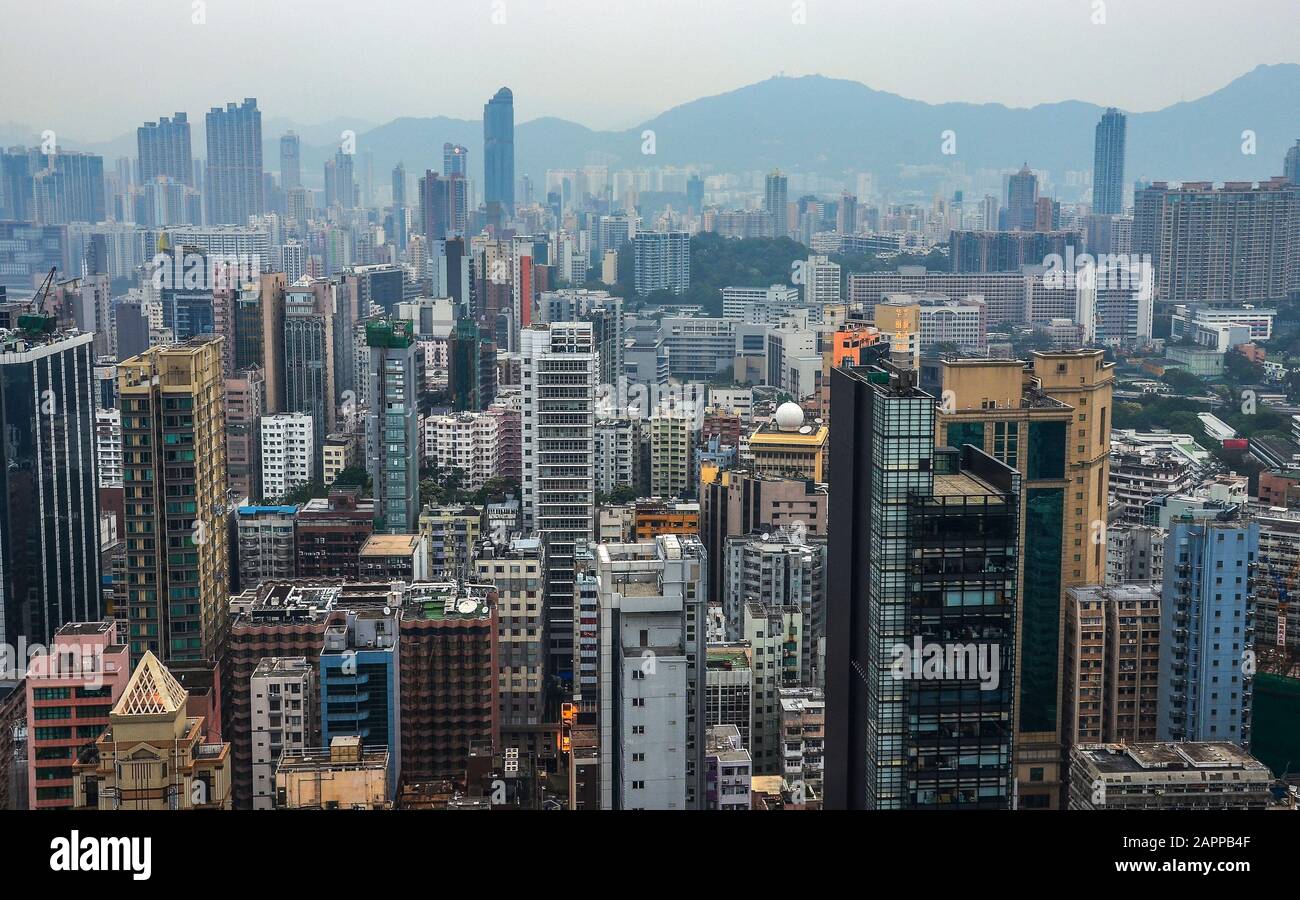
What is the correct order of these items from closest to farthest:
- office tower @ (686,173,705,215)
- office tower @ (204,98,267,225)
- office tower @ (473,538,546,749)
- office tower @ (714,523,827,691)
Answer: office tower @ (473,538,546,749)
office tower @ (714,523,827,691)
office tower @ (204,98,267,225)
office tower @ (686,173,705,215)

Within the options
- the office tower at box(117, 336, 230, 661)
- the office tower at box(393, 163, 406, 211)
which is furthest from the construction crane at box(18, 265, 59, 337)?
the office tower at box(393, 163, 406, 211)

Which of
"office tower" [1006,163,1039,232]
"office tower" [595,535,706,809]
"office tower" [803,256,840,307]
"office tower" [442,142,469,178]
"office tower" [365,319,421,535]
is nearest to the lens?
"office tower" [595,535,706,809]

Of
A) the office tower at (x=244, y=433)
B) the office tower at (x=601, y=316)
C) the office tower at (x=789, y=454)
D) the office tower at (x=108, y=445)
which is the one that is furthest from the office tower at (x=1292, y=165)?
the office tower at (x=108, y=445)

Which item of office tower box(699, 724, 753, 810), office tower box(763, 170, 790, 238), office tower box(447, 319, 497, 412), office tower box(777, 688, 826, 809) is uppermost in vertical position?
office tower box(763, 170, 790, 238)

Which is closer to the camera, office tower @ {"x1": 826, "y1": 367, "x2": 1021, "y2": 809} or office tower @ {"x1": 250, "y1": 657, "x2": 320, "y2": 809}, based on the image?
office tower @ {"x1": 826, "y1": 367, "x2": 1021, "y2": 809}

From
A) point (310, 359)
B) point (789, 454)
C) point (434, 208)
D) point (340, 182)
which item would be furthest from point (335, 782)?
point (434, 208)

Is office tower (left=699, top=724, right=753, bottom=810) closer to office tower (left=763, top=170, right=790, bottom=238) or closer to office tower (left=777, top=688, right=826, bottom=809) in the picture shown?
office tower (left=777, top=688, right=826, bottom=809)

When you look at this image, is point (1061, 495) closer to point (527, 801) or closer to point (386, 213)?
point (527, 801)

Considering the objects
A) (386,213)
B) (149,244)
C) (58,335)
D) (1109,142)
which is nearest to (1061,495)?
(58,335)
